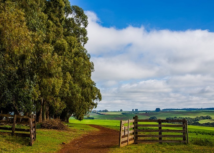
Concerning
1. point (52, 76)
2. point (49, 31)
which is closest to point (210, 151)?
point (52, 76)

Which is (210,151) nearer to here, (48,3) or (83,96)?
(83,96)

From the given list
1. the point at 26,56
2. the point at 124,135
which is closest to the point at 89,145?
the point at 124,135

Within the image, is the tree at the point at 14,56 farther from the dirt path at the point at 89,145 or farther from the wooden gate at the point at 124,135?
the wooden gate at the point at 124,135

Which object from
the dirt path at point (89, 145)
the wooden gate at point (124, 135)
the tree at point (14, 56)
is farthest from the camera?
the tree at point (14, 56)

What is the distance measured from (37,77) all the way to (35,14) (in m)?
8.07

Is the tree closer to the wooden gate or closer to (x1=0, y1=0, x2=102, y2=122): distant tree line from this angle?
(x1=0, y1=0, x2=102, y2=122): distant tree line

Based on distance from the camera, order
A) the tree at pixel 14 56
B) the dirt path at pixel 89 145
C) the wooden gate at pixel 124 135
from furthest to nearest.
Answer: the tree at pixel 14 56, the wooden gate at pixel 124 135, the dirt path at pixel 89 145

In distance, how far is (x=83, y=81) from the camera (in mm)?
35812

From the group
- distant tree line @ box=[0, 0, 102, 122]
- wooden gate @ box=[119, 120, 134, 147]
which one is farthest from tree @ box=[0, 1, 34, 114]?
wooden gate @ box=[119, 120, 134, 147]

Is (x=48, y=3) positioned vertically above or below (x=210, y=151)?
→ above

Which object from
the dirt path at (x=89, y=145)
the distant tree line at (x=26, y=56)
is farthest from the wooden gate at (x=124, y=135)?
the distant tree line at (x=26, y=56)

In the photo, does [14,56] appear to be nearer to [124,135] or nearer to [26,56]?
[26,56]

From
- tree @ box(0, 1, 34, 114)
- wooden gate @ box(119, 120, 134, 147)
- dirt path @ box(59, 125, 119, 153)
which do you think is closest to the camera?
dirt path @ box(59, 125, 119, 153)

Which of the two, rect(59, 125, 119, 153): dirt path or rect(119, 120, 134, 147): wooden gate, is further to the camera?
rect(119, 120, 134, 147): wooden gate
